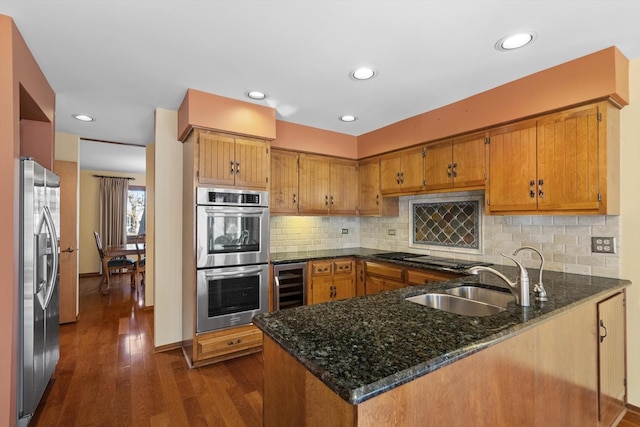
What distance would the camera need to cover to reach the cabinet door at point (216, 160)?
2.83m

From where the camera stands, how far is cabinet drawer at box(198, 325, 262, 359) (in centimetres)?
283

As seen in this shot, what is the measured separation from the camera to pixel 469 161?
292 cm

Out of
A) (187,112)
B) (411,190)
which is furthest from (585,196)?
(187,112)

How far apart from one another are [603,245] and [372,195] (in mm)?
2304

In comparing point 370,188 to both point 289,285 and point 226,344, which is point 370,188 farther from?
point 226,344

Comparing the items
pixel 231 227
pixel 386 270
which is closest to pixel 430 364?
pixel 231 227

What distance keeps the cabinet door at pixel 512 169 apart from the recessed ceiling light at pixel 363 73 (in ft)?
4.02

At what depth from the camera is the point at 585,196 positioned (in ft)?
7.12

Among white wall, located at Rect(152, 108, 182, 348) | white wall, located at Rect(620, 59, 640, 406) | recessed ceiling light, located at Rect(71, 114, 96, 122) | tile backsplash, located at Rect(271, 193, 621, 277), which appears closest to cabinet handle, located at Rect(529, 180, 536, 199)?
tile backsplash, located at Rect(271, 193, 621, 277)

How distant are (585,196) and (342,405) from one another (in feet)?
7.58

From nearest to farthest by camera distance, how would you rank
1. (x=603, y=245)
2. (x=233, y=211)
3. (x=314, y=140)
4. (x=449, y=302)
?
(x=449, y=302) < (x=603, y=245) < (x=233, y=211) < (x=314, y=140)

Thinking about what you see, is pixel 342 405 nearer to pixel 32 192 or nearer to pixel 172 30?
pixel 172 30

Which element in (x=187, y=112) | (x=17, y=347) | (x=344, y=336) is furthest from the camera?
(x=187, y=112)

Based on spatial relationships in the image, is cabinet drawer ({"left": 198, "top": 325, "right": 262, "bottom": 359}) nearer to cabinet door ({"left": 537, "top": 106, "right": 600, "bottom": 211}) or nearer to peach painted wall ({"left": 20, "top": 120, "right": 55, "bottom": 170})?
peach painted wall ({"left": 20, "top": 120, "right": 55, "bottom": 170})
